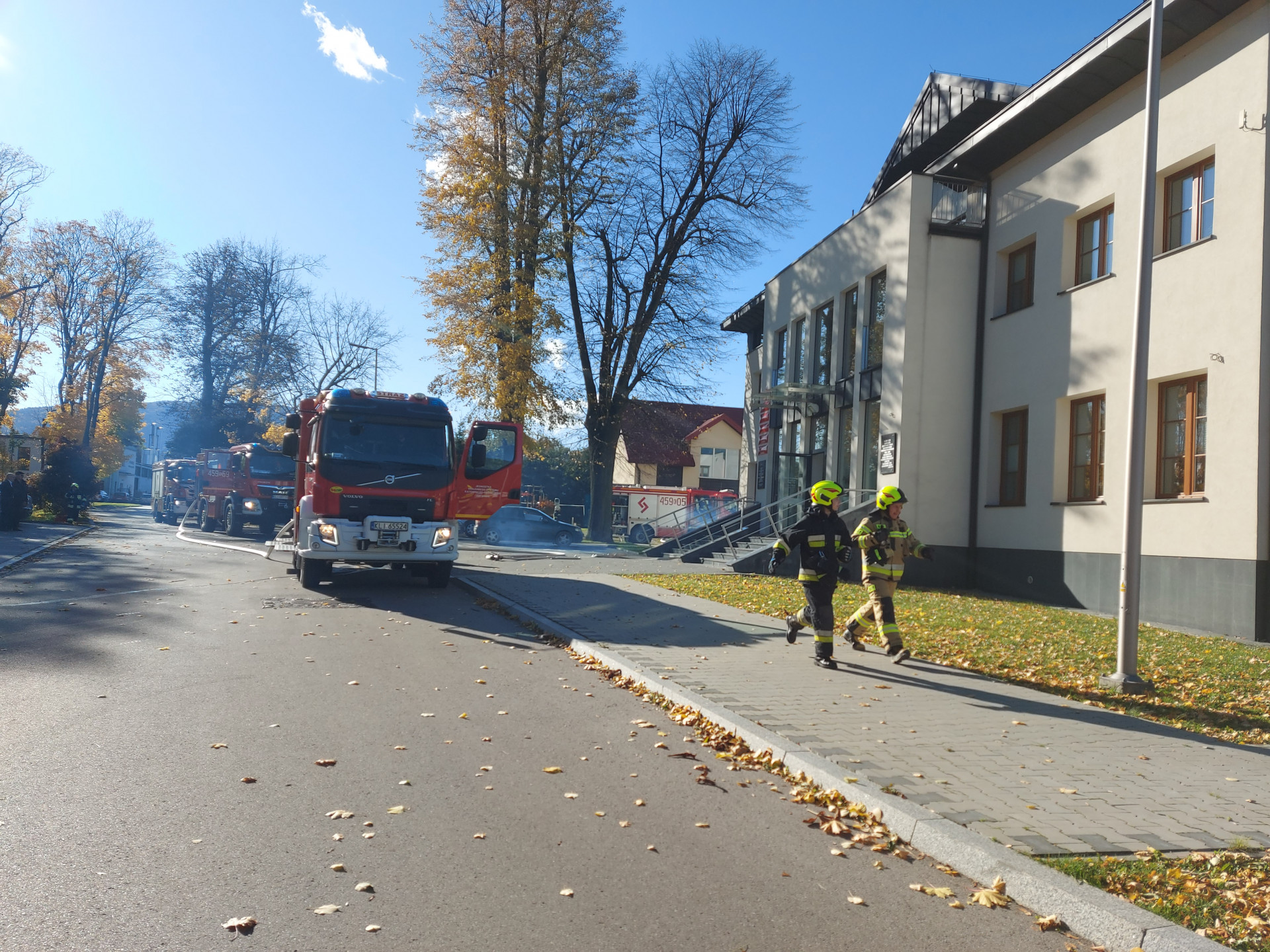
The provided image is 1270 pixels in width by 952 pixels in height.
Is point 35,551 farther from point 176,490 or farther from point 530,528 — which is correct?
point 176,490

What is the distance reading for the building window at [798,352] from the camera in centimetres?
2686

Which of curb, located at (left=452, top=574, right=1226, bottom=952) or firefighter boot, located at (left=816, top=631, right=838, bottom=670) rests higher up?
firefighter boot, located at (left=816, top=631, right=838, bottom=670)

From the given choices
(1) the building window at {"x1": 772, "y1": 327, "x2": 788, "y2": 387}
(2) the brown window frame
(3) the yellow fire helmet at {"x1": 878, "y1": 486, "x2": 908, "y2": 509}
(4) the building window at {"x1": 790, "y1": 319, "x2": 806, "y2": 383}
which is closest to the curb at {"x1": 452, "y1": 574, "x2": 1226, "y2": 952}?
(3) the yellow fire helmet at {"x1": 878, "y1": 486, "x2": 908, "y2": 509}

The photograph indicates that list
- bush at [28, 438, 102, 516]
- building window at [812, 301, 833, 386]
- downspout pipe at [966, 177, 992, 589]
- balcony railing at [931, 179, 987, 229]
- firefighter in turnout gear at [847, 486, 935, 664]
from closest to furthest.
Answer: firefighter in turnout gear at [847, 486, 935, 664], downspout pipe at [966, 177, 992, 589], balcony railing at [931, 179, 987, 229], building window at [812, 301, 833, 386], bush at [28, 438, 102, 516]

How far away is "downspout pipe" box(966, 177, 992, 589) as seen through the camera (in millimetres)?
19781

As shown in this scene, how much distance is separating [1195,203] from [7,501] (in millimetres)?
27547

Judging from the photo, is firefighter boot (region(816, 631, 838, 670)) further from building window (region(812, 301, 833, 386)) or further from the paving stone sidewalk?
building window (region(812, 301, 833, 386))

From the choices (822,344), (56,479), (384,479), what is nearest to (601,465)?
(822,344)

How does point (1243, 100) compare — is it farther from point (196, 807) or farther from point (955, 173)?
point (196, 807)

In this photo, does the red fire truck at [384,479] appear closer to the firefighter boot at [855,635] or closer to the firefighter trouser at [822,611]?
the firefighter boot at [855,635]

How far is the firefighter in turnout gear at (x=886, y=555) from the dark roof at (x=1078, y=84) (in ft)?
26.5

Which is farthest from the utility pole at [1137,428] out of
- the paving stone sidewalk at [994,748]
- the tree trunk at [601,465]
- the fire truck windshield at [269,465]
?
the tree trunk at [601,465]

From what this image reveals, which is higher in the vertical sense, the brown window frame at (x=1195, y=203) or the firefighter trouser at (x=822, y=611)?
the brown window frame at (x=1195, y=203)

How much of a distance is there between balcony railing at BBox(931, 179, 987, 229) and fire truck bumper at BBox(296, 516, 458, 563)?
39.5 feet
